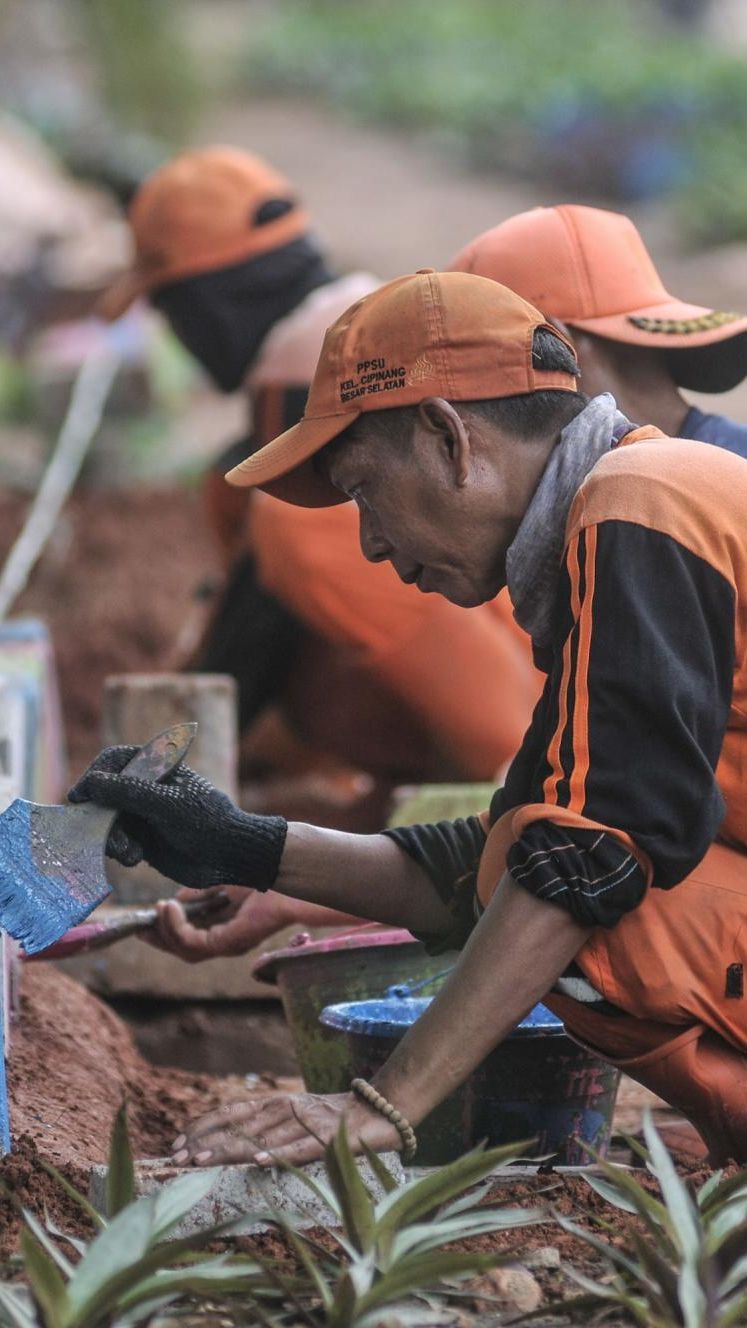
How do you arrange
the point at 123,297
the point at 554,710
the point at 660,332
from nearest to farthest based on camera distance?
the point at 554,710, the point at 660,332, the point at 123,297

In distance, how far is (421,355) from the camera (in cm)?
257

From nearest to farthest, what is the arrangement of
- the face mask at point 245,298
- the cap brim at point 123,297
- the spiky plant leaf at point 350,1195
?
the spiky plant leaf at point 350,1195
the face mask at point 245,298
the cap brim at point 123,297

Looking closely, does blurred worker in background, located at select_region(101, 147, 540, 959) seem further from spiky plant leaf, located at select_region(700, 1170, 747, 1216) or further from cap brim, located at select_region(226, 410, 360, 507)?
spiky plant leaf, located at select_region(700, 1170, 747, 1216)

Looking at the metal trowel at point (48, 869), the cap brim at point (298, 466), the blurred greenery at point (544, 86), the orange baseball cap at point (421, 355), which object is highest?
the orange baseball cap at point (421, 355)

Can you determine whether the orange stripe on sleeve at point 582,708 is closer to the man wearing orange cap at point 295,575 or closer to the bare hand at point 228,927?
the bare hand at point 228,927

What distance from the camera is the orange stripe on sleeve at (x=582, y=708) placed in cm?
243

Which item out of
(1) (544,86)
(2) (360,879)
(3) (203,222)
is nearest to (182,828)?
(2) (360,879)

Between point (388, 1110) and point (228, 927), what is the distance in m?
0.85

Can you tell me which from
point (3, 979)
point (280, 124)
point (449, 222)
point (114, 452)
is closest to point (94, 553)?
point (114, 452)

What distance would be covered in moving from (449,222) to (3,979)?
14122mm

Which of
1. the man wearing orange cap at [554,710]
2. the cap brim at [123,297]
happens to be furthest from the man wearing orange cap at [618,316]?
the cap brim at [123,297]

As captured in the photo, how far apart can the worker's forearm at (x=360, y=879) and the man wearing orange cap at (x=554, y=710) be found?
0.19ft

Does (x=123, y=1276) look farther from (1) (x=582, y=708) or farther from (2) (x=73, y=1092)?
(2) (x=73, y=1092)

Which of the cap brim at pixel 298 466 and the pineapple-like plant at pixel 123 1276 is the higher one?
the cap brim at pixel 298 466
